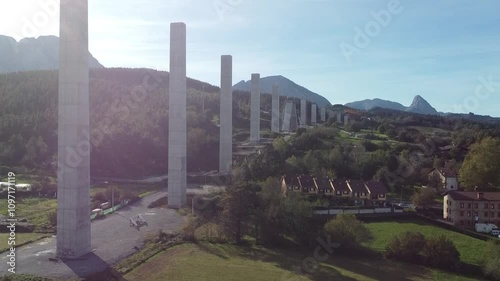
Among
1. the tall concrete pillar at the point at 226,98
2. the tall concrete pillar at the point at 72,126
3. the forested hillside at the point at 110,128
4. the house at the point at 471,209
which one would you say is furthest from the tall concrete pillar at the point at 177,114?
the house at the point at 471,209

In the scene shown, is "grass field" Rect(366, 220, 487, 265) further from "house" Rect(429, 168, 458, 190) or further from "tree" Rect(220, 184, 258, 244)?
"house" Rect(429, 168, 458, 190)

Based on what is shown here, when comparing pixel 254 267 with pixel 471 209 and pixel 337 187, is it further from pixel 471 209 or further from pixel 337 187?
pixel 471 209

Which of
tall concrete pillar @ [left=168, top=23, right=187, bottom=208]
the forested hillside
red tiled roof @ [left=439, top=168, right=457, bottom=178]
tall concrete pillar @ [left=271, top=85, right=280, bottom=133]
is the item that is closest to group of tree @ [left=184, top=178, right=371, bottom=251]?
tall concrete pillar @ [left=168, top=23, right=187, bottom=208]

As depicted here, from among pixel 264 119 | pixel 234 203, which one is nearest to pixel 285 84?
pixel 264 119

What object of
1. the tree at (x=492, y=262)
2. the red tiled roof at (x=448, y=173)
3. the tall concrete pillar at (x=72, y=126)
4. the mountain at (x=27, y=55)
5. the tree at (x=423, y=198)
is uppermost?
the mountain at (x=27, y=55)

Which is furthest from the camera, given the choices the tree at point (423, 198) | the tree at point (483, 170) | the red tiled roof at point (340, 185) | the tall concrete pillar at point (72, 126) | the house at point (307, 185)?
the tree at point (483, 170)

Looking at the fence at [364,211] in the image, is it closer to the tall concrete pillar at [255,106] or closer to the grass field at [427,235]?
the grass field at [427,235]
